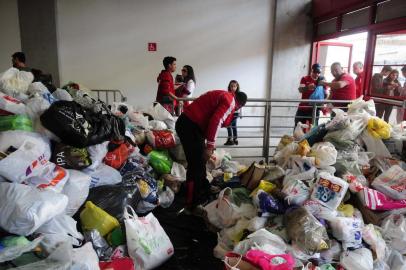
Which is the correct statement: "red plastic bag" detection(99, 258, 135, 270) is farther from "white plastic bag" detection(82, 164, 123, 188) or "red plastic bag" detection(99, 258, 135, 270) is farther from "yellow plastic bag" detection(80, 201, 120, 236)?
"white plastic bag" detection(82, 164, 123, 188)

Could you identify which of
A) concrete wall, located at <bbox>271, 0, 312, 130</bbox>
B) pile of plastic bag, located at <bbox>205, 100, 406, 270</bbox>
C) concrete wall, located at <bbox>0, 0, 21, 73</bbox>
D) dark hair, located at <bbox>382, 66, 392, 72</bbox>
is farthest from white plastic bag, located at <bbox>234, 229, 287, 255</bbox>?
concrete wall, located at <bbox>0, 0, 21, 73</bbox>

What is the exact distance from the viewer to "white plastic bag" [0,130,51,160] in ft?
6.57

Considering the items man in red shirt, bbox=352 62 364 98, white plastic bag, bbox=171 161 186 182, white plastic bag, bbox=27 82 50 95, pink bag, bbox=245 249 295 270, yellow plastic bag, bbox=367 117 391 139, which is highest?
man in red shirt, bbox=352 62 364 98

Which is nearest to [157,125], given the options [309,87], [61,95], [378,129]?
[61,95]

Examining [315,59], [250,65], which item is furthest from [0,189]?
[315,59]

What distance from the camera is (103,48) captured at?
6.21m

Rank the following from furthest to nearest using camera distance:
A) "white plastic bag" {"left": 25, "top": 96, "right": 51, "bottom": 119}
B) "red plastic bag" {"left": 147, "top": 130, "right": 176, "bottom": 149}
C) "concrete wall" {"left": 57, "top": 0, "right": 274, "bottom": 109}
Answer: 1. "concrete wall" {"left": 57, "top": 0, "right": 274, "bottom": 109}
2. "red plastic bag" {"left": 147, "top": 130, "right": 176, "bottom": 149}
3. "white plastic bag" {"left": 25, "top": 96, "right": 51, "bottom": 119}

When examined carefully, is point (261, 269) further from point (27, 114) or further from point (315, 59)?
point (315, 59)

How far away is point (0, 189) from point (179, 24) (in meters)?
5.26

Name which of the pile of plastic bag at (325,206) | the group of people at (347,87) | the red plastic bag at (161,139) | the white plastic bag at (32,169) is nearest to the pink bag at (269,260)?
the pile of plastic bag at (325,206)

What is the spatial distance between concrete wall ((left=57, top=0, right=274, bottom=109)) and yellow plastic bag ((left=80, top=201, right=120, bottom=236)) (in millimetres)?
4503

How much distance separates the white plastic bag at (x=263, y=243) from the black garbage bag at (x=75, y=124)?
1278mm

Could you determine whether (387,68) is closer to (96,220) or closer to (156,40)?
(156,40)

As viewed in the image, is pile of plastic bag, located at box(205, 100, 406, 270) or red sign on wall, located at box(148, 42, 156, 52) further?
red sign on wall, located at box(148, 42, 156, 52)
